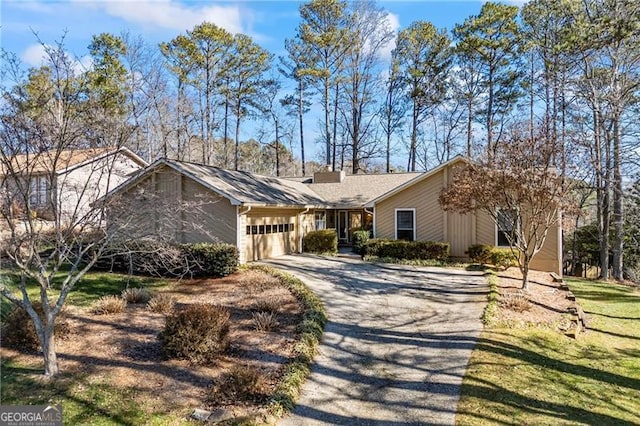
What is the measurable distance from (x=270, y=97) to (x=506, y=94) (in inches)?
681

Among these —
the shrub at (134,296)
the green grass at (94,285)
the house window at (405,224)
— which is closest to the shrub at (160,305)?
the shrub at (134,296)

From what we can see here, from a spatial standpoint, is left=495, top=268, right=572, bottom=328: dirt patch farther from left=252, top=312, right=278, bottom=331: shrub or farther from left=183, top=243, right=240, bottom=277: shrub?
left=183, top=243, right=240, bottom=277: shrub

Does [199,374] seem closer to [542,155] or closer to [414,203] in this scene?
[542,155]

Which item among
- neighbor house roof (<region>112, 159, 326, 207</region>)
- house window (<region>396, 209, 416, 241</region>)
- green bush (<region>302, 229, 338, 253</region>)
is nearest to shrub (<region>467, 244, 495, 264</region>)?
house window (<region>396, 209, 416, 241</region>)

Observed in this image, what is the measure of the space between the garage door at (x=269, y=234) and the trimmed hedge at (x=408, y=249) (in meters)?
3.84

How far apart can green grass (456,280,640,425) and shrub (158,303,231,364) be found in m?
4.24

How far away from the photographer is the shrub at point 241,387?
5832 mm

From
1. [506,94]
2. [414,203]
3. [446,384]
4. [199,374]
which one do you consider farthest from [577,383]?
[506,94]

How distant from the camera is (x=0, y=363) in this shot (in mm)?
6746

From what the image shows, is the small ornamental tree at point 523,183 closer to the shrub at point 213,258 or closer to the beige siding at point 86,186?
the shrub at point 213,258

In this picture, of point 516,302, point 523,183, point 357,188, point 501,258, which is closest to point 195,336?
point 516,302

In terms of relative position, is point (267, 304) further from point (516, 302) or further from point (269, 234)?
point (269, 234)

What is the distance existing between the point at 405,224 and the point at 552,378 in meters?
11.9

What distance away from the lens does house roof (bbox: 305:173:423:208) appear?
22.3 meters
